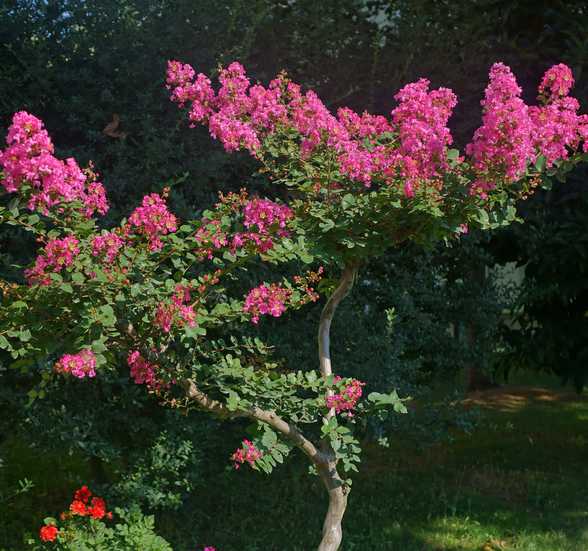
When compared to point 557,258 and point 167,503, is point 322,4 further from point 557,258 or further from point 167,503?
point 167,503

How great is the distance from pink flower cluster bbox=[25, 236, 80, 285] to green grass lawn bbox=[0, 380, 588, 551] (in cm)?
300

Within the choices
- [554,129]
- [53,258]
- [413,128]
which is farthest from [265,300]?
[554,129]

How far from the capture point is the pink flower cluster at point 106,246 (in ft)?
11.7

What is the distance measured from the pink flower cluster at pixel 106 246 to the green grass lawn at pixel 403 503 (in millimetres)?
Result: 2913

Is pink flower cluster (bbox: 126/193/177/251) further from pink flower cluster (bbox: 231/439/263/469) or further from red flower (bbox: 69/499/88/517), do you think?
red flower (bbox: 69/499/88/517)

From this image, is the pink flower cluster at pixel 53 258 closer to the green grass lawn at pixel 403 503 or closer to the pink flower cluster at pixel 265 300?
the pink flower cluster at pixel 265 300

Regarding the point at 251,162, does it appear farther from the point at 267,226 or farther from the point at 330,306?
the point at 267,226

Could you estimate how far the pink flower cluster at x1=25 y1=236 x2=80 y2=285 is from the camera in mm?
3396

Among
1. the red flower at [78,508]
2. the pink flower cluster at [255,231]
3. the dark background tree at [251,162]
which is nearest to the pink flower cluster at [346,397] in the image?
the pink flower cluster at [255,231]

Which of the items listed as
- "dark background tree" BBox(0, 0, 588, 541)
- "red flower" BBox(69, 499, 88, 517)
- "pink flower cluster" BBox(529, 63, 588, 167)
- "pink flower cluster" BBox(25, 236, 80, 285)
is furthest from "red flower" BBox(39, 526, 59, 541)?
"pink flower cluster" BBox(529, 63, 588, 167)

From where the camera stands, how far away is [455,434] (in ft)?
30.3

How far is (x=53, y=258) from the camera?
3445mm

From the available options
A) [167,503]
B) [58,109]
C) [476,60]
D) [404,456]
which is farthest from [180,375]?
[404,456]

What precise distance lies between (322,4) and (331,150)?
121 inches
